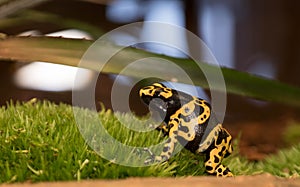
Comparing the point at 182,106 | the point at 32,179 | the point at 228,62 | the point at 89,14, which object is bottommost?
Result: the point at 32,179

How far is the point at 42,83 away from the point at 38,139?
783mm

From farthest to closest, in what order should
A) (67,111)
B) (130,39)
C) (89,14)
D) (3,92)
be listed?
(89,14) < (130,39) < (3,92) < (67,111)

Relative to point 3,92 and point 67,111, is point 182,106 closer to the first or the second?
point 67,111

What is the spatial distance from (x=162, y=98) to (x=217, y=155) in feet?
0.43

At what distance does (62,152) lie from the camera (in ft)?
2.38

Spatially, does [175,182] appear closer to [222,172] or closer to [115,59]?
[222,172]

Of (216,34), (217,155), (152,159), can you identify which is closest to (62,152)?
(152,159)

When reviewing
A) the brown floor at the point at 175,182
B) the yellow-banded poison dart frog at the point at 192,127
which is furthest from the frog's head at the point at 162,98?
the brown floor at the point at 175,182

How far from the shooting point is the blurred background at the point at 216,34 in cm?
154

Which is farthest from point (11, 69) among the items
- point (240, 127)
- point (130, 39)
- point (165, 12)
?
point (240, 127)

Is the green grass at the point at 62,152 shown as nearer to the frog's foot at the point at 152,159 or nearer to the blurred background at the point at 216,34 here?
the frog's foot at the point at 152,159

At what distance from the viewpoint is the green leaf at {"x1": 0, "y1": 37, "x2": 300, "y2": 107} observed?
91 centimetres

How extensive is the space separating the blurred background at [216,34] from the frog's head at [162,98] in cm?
63

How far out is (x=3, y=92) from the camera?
1445 millimetres
